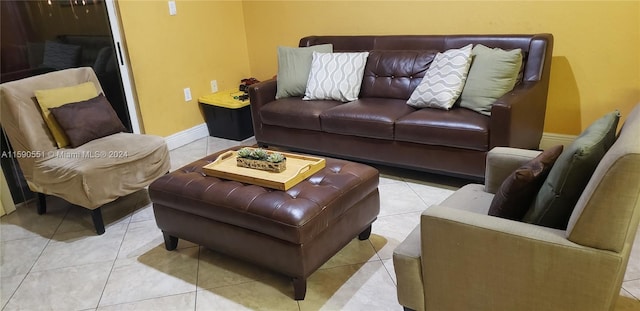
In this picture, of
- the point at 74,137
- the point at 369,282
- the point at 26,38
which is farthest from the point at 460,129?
the point at 26,38

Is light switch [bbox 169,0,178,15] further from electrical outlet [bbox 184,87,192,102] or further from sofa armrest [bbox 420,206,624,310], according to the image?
sofa armrest [bbox 420,206,624,310]

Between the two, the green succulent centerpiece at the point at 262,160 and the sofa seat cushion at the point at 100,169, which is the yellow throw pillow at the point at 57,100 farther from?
the green succulent centerpiece at the point at 262,160

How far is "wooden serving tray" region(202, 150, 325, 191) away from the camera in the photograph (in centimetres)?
210

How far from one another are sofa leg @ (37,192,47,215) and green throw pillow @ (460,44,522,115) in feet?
9.18

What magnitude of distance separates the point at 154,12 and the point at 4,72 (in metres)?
1.23

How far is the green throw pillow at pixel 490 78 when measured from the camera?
288cm

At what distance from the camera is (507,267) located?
143 cm

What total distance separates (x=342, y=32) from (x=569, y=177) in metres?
3.05

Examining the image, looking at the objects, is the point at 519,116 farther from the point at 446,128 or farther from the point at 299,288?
the point at 299,288

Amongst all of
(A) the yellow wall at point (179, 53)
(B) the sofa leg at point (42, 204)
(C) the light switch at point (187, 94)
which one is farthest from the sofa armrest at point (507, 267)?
(C) the light switch at point (187, 94)

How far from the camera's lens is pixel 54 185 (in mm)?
2736

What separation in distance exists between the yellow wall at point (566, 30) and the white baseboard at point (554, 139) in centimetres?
3

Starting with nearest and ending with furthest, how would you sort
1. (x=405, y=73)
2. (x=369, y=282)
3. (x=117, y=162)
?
1. (x=369, y=282)
2. (x=117, y=162)
3. (x=405, y=73)

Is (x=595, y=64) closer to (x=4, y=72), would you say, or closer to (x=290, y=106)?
(x=290, y=106)
